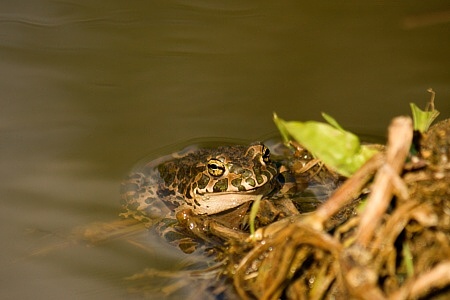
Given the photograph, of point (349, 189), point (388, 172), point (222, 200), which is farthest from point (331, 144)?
point (222, 200)

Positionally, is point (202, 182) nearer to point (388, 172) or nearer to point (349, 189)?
point (349, 189)

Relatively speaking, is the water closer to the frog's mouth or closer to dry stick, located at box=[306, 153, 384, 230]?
the frog's mouth

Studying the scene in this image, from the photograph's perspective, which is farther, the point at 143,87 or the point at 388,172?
the point at 143,87

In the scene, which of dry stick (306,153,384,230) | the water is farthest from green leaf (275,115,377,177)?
the water

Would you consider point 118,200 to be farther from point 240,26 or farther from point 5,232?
point 240,26

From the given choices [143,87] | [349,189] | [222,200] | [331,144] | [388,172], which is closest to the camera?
[388,172]

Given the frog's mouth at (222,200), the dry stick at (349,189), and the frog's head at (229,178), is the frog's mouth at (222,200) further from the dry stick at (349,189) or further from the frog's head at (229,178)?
the dry stick at (349,189)

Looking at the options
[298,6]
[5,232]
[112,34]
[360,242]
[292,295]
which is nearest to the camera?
[360,242]

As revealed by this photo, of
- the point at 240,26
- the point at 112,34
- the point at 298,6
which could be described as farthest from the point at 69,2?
the point at 298,6
